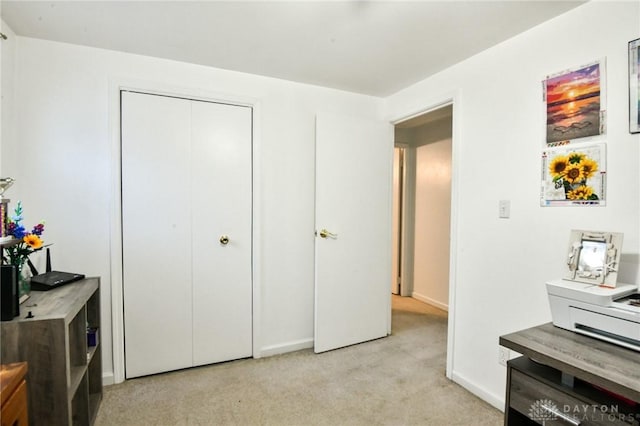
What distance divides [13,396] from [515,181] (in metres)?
2.43

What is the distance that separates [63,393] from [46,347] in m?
0.21

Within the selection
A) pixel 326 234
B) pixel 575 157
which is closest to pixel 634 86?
pixel 575 157

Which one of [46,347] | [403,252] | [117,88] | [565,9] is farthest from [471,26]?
[403,252]

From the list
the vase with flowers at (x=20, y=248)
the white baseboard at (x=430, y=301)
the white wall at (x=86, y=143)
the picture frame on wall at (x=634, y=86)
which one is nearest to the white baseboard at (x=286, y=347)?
the white wall at (x=86, y=143)

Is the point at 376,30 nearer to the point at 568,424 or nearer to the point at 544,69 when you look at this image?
the point at 544,69

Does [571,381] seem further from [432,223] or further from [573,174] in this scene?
[432,223]

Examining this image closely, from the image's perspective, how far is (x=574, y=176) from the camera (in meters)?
1.64

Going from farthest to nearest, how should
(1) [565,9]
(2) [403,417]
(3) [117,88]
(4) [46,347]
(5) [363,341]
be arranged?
(5) [363,341]
(3) [117,88]
(2) [403,417]
(1) [565,9]
(4) [46,347]

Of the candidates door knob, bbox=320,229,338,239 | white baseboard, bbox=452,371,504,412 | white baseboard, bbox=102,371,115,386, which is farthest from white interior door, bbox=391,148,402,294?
white baseboard, bbox=102,371,115,386

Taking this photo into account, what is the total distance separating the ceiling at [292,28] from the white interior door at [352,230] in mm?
635

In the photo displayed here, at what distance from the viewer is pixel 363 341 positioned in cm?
294

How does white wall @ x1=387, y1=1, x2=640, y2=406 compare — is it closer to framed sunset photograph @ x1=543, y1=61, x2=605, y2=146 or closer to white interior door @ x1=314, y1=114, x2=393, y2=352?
framed sunset photograph @ x1=543, y1=61, x2=605, y2=146

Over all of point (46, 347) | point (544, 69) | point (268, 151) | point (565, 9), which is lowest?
point (46, 347)

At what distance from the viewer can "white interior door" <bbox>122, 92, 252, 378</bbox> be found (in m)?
2.27
